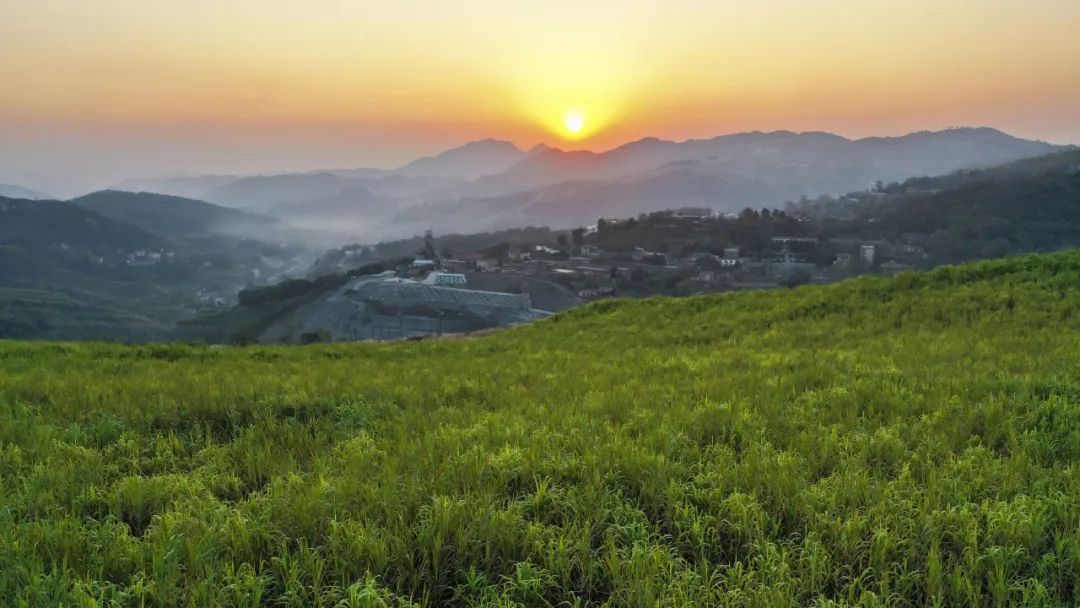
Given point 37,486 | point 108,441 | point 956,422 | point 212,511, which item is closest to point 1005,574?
point 956,422

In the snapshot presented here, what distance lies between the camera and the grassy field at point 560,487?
363 centimetres

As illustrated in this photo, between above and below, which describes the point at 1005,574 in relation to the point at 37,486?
below

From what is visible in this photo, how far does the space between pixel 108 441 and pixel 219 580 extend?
430 cm

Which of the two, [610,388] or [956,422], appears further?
[610,388]

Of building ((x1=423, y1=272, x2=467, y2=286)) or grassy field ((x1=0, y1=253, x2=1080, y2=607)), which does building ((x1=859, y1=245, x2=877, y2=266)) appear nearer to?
building ((x1=423, y1=272, x2=467, y2=286))

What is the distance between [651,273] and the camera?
4252 inches

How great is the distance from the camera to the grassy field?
3633mm

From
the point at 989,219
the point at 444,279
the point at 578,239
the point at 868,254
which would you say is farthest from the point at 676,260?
the point at 989,219

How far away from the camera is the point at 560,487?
4.86m

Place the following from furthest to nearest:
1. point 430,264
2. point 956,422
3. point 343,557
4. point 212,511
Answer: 1. point 430,264
2. point 956,422
3. point 212,511
4. point 343,557

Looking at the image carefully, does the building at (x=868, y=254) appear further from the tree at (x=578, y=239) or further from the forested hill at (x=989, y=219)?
the tree at (x=578, y=239)

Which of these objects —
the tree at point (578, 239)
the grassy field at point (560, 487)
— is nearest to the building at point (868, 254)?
the tree at point (578, 239)

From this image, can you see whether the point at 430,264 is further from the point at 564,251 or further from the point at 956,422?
the point at 956,422

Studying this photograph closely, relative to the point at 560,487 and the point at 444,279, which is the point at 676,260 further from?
the point at 560,487
